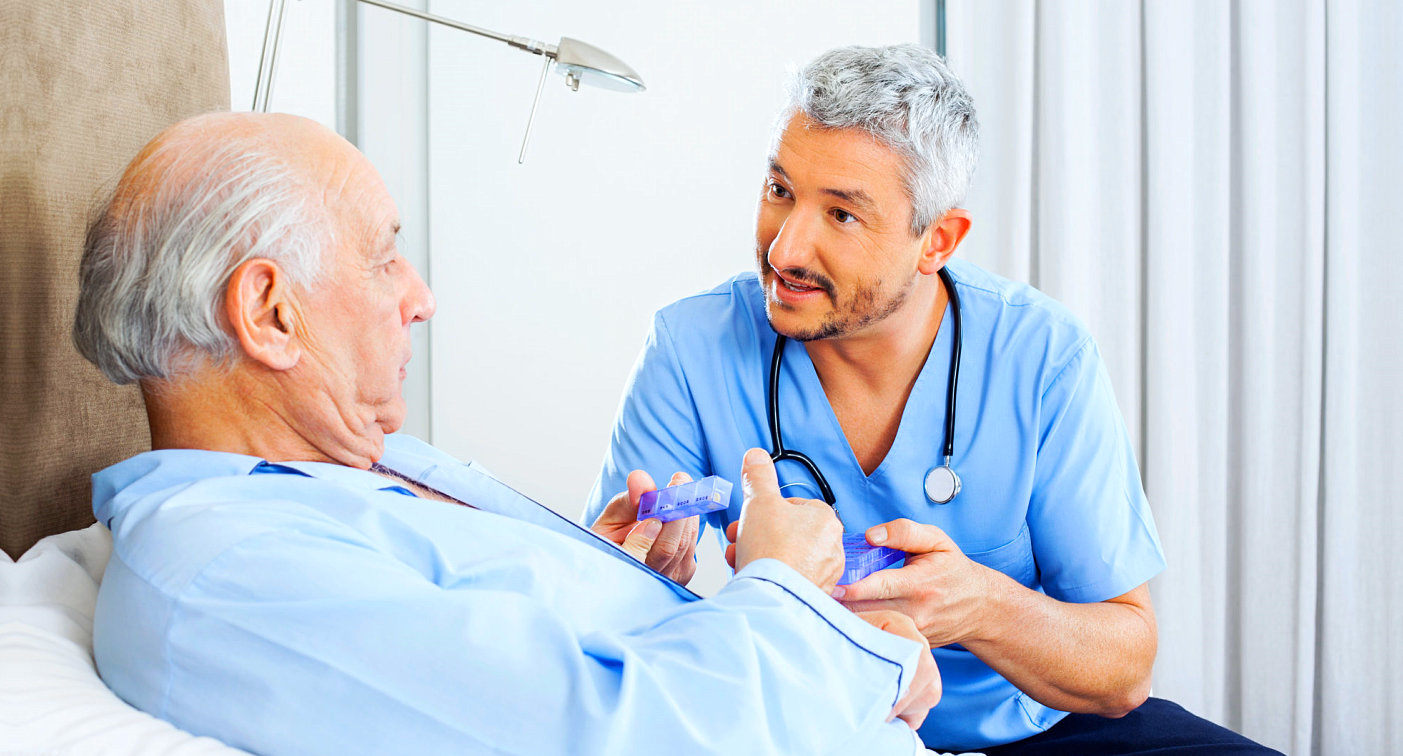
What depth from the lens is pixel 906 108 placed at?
1270mm

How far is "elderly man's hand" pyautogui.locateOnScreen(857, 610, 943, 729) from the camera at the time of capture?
90 cm

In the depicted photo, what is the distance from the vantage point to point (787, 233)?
1300mm

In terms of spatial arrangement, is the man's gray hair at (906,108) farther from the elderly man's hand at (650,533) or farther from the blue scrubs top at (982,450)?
the elderly man's hand at (650,533)

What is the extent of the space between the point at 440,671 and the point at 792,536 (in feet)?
1.11

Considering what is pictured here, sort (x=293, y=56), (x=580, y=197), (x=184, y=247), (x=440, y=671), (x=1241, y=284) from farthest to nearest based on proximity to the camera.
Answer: (x=580, y=197) < (x=1241, y=284) < (x=293, y=56) < (x=184, y=247) < (x=440, y=671)

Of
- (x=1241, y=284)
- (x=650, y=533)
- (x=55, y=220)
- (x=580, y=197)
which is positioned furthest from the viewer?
(x=580, y=197)

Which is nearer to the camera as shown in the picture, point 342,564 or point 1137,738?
point 342,564

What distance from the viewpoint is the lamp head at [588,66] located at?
4.67ft

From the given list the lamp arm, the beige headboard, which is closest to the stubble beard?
the lamp arm

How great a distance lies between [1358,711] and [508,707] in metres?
2.24

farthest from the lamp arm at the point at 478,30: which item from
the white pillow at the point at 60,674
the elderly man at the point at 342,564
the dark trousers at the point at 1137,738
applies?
the dark trousers at the point at 1137,738

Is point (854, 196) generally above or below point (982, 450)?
above

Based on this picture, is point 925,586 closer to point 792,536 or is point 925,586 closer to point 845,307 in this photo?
point 792,536

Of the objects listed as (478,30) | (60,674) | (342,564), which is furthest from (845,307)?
(60,674)
